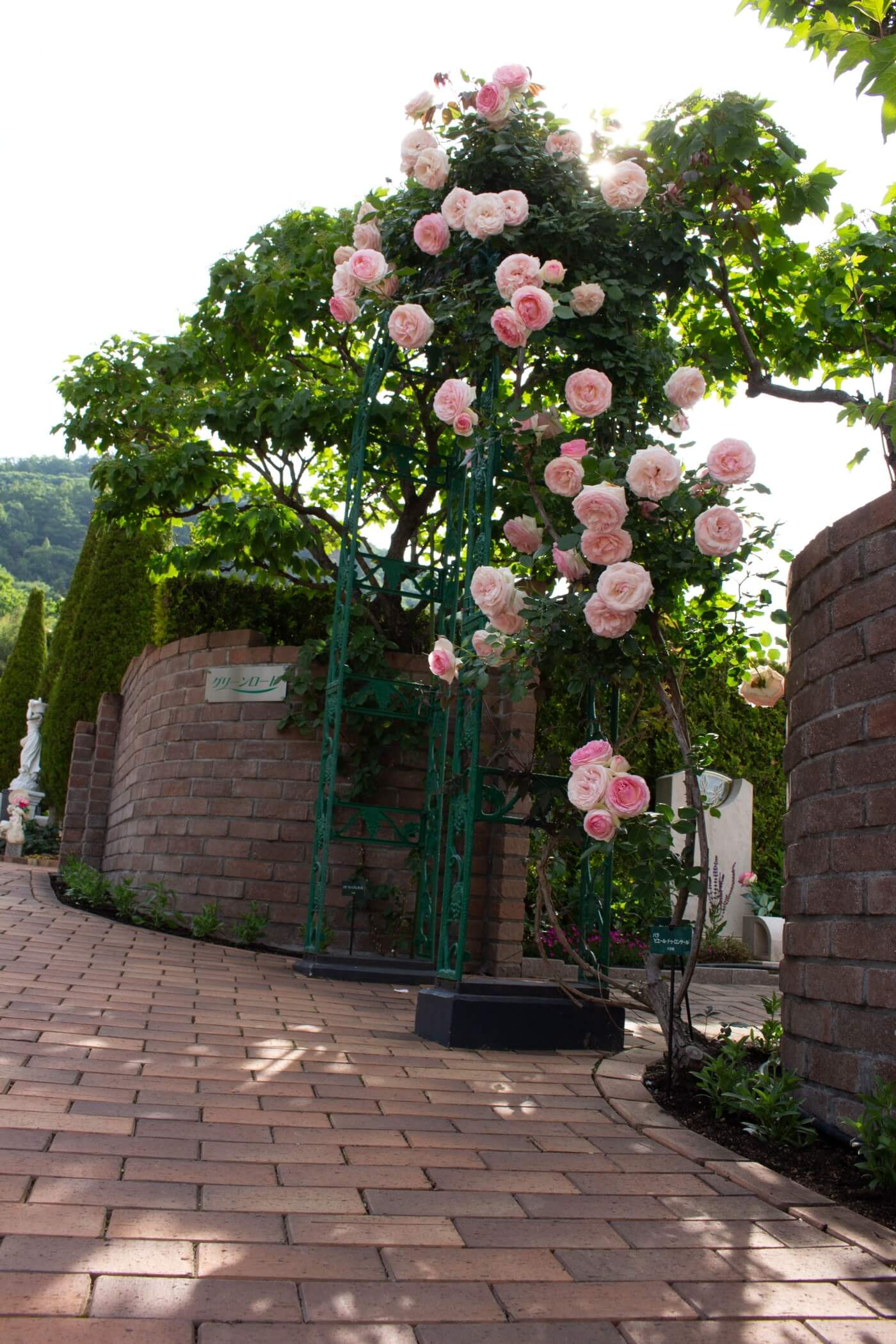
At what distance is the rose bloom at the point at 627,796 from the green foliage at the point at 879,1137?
1221 mm

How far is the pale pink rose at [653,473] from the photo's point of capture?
4.09m

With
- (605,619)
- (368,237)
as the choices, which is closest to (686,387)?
(605,619)

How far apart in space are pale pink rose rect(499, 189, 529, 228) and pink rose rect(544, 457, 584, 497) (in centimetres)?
141

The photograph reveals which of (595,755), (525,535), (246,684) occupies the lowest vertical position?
(595,755)

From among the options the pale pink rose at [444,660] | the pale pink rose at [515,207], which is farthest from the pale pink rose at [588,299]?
the pale pink rose at [444,660]

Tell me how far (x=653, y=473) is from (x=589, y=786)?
3.85 ft

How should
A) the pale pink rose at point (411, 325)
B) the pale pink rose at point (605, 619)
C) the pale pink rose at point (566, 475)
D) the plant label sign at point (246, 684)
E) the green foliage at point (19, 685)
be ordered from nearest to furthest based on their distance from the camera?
the pale pink rose at point (605, 619)
the pale pink rose at point (566, 475)
the pale pink rose at point (411, 325)
the plant label sign at point (246, 684)
the green foliage at point (19, 685)

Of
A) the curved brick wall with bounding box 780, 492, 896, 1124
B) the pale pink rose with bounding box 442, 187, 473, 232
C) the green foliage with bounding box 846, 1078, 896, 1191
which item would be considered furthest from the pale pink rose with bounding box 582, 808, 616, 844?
the pale pink rose with bounding box 442, 187, 473, 232

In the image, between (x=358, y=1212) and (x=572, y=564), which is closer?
(x=358, y=1212)

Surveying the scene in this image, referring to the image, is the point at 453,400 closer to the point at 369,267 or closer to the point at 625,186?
the point at 369,267

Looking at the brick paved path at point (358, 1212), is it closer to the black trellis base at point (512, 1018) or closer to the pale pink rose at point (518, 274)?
the black trellis base at point (512, 1018)

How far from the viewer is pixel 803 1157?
3.13m

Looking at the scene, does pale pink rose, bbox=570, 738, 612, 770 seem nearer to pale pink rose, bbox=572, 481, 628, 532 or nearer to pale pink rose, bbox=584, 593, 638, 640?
pale pink rose, bbox=584, 593, 638, 640

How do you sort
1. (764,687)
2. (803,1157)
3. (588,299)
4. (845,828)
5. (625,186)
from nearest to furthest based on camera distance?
1. (803,1157)
2. (845,828)
3. (764,687)
4. (588,299)
5. (625,186)
